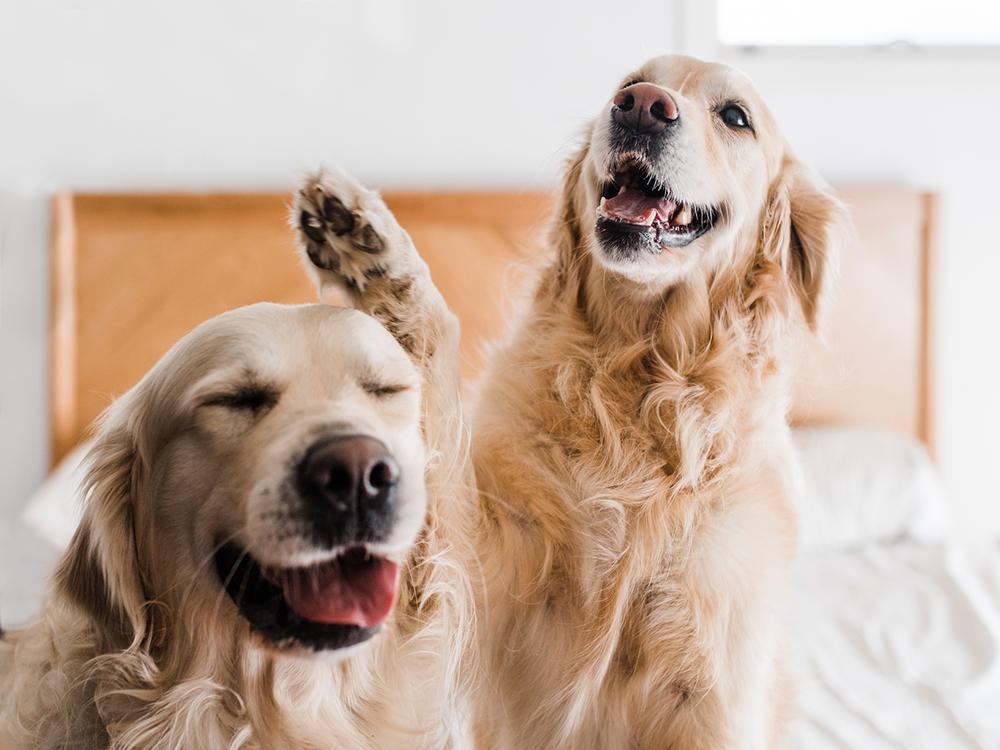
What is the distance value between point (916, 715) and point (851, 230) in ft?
2.09

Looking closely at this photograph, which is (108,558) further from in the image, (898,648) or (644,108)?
(898,648)

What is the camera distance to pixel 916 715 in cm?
115

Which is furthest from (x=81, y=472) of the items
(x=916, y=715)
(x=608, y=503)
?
(x=916, y=715)

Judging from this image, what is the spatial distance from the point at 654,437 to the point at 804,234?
1.02 feet

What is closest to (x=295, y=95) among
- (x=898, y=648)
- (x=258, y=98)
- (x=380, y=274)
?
(x=258, y=98)

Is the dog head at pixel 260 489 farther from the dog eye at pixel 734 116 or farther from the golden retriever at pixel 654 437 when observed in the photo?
the dog eye at pixel 734 116

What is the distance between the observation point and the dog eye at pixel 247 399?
2.19ft

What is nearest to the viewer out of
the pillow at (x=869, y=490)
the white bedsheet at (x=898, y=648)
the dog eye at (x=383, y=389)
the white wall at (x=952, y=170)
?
the dog eye at (x=383, y=389)

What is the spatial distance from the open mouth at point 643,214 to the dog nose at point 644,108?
1.5 inches

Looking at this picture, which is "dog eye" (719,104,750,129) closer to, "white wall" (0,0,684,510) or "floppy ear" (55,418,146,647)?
"white wall" (0,0,684,510)

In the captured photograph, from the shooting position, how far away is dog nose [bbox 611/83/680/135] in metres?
0.86

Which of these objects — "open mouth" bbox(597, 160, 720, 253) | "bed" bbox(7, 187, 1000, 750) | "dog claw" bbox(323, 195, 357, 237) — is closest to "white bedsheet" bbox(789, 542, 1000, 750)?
"bed" bbox(7, 187, 1000, 750)

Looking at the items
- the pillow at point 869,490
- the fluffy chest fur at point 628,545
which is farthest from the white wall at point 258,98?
the pillow at point 869,490

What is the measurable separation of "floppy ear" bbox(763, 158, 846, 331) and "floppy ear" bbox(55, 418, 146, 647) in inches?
28.0
